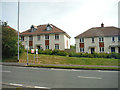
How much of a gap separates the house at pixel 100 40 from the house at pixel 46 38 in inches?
191

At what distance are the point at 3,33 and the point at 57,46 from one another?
47.4 ft

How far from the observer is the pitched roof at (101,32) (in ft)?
82.3

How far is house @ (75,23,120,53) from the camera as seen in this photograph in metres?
24.2

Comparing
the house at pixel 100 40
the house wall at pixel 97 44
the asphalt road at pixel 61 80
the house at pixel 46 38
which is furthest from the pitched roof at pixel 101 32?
the asphalt road at pixel 61 80

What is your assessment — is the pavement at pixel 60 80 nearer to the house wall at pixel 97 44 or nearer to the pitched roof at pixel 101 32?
the house wall at pixel 97 44

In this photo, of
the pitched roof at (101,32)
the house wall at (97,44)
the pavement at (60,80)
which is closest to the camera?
the pavement at (60,80)

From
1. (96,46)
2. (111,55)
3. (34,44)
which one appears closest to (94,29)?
(96,46)

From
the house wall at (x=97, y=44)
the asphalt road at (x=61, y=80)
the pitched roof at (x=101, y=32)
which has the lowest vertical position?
the asphalt road at (x=61, y=80)

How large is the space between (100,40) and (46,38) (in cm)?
1598

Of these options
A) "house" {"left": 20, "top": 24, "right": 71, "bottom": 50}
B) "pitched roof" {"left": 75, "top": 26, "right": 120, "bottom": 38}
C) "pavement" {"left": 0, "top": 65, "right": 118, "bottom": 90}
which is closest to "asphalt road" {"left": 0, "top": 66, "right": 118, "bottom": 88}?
"pavement" {"left": 0, "top": 65, "right": 118, "bottom": 90}

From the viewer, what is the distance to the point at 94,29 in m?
28.4

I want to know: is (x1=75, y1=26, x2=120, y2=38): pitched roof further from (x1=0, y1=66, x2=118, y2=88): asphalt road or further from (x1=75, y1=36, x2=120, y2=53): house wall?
(x1=0, y1=66, x2=118, y2=88): asphalt road

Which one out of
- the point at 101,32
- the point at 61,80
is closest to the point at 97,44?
the point at 101,32

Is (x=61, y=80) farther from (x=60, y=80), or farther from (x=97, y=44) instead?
(x=97, y=44)
